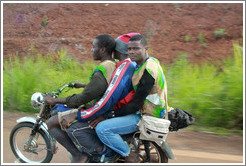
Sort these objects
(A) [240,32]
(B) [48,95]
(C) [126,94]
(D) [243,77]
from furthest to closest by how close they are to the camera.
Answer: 1. (A) [240,32]
2. (D) [243,77]
3. (B) [48,95]
4. (C) [126,94]

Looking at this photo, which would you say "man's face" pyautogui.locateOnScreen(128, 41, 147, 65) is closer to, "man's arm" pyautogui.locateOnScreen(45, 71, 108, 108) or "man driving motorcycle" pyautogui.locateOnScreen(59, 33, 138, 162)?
"man driving motorcycle" pyautogui.locateOnScreen(59, 33, 138, 162)

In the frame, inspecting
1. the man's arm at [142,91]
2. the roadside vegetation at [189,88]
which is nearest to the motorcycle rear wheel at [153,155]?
the man's arm at [142,91]

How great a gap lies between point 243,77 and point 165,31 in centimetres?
522

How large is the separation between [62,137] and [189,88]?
3250 millimetres

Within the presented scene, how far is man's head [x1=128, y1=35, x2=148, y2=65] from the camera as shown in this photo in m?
3.10

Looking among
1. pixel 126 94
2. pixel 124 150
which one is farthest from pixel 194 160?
pixel 126 94

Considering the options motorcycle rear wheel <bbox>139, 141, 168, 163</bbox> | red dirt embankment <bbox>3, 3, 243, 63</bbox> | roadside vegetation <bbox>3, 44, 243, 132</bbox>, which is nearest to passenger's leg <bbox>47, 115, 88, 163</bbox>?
motorcycle rear wheel <bbox>139, 141, 168, 163</bbox>

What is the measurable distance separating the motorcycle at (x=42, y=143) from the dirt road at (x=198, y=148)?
0.26 metres

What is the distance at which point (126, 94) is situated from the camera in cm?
313

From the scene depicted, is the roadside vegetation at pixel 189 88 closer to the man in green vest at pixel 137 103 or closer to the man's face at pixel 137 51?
the man in green vest at pixel 137 103

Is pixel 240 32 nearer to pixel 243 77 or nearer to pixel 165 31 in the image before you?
pixel 165 31

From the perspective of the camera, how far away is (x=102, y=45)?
10.6ft

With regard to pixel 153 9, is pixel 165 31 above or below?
below

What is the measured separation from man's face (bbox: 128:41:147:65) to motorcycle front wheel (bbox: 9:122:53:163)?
4.56ft
